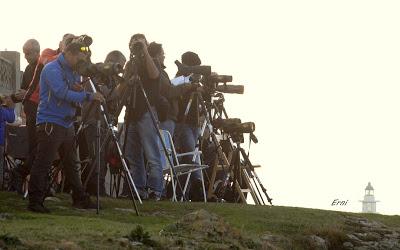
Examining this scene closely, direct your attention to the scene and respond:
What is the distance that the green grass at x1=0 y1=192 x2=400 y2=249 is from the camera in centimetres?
759

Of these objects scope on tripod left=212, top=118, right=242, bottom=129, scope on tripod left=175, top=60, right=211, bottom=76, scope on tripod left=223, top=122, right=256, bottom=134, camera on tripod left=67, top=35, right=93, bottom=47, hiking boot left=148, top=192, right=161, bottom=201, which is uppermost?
scope on tripod left=175, top=60, right=211, bottom=76

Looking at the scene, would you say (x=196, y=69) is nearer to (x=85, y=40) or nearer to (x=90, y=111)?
(x=90, y=111)

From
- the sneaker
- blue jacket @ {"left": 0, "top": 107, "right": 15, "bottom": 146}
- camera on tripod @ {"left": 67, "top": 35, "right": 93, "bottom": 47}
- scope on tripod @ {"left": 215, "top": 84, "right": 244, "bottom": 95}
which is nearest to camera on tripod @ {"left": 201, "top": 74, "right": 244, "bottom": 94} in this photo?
scope on tripod @ {"left": 215, "top": 84, "right": 244, "bottom": 95}

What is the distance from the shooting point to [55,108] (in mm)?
9953

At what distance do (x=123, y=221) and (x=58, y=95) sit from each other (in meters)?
1.56

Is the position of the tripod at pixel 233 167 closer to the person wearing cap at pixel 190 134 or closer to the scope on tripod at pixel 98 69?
the person wearing cap at pixel 190 134

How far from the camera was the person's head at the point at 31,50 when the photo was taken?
11.7 metres

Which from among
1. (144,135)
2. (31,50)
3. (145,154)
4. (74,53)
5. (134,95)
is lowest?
(145,154)

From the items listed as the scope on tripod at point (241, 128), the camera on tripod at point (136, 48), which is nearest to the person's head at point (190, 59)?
the scope on tripod at point (241, 128)

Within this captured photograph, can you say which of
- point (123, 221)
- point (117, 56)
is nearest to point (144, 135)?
point (117, 56)

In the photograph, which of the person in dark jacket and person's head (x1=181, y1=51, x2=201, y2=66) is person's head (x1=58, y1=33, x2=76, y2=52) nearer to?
the person in dark jacket

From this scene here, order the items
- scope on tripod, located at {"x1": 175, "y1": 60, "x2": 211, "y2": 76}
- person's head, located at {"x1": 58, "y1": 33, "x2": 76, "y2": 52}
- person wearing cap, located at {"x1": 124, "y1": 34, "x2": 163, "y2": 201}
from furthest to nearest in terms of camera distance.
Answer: scope on tripod, located at {"x1": 175, "y1": 60, "x2": 211, "y2": 76} < person wearing cap, located at {"x1": 124, "y1": 34, "x2": 163, "y2": 201} < person's head, located at {"x1": 58, "y1": 33, "x2": 76, "y2": 52}

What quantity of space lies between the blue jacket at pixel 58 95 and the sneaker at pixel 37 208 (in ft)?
3.08

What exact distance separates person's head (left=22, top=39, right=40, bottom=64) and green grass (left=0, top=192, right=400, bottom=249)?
1.79 m
